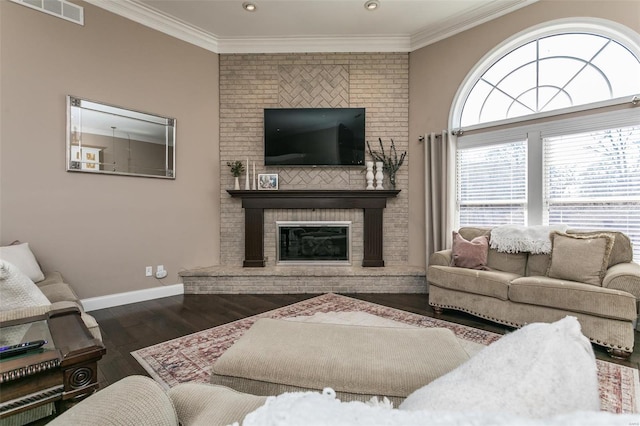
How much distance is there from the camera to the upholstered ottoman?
1071 mm

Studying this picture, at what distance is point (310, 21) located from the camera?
151 inches

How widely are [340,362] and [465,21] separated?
424 centimetres

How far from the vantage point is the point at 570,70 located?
127 inches

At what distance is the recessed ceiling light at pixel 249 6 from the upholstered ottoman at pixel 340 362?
360 cm

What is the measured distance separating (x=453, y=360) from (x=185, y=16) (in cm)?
440

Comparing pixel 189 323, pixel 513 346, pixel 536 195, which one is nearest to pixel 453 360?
pixel 513 346

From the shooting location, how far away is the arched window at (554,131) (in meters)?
2.87

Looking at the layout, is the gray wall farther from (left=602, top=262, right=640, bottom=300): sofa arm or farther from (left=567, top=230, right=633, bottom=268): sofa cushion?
(left=567, top=230, right=633, bottom=268): sofa cushion

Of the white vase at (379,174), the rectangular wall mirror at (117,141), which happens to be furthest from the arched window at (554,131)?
the rectangular wall mirror at (117,141)

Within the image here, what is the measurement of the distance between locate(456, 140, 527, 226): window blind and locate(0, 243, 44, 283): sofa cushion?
4.36 m

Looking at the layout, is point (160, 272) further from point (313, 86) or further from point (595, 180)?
point (595, 180)

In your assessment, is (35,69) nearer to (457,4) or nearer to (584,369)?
(584,369)

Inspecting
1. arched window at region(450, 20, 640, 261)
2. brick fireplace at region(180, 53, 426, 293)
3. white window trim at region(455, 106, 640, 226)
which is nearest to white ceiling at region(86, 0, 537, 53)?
brick fireplace at region(180, 53, 426, 293)

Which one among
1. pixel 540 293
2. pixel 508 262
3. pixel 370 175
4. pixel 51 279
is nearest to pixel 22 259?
pixel 51 279
